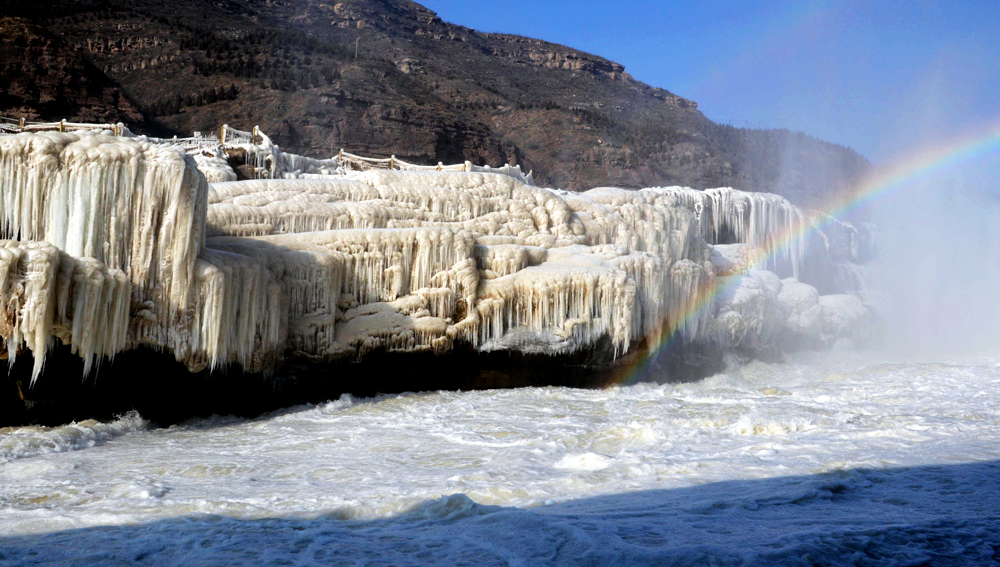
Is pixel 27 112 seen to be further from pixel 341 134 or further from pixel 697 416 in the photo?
pixel 697 416

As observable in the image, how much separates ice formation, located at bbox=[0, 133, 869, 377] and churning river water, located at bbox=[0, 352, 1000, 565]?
1097mm

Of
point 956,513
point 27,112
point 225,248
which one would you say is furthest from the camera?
point 27,112

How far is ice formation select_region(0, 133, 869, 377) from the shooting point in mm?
7391

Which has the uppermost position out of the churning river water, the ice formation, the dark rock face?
the dark rock face

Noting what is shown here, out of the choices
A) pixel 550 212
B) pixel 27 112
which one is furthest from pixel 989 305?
pixel 27 112

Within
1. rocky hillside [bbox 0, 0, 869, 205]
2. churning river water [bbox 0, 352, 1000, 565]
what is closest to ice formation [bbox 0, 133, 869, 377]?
churning river water [bbox 0, 352, 1000, 565]

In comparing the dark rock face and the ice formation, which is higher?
the dark rock face

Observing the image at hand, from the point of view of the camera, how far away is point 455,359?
10586 mm

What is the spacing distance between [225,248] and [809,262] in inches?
639

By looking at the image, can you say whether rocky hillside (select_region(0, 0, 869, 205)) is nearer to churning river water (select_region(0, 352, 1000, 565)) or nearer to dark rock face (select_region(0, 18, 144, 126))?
dark rock face (select_region(0, 18, 144, 126))

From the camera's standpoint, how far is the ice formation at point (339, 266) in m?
7.39

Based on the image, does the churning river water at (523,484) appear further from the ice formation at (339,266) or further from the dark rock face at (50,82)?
the dark rock face at (50,82)

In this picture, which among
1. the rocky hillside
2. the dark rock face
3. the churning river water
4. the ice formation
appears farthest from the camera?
the rocky hillside

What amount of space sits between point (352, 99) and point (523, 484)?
34877 mm
